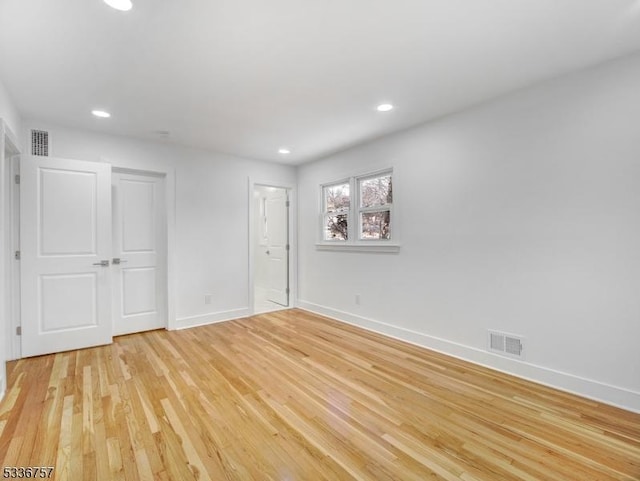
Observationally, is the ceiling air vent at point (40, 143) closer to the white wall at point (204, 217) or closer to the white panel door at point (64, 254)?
the white panel door at point (64, 254)

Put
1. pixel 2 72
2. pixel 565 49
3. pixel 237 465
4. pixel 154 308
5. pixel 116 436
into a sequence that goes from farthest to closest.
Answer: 1. pixel 154 308
2. pixel 2 72
3. pixel 565 49
4. pixel 116 436
5. pixel 237 465

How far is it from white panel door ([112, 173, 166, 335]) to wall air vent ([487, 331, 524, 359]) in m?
3.98

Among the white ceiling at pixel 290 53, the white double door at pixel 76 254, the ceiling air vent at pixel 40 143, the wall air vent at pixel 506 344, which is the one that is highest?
the white ceiling at pixel 290 53

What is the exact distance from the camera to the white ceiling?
5.80 feet

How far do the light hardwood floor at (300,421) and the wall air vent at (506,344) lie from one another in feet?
0.76

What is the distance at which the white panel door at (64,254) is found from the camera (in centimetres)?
321

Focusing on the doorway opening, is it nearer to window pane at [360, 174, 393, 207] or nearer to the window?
the window

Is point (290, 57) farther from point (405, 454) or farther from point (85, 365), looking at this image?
point (85, 365)

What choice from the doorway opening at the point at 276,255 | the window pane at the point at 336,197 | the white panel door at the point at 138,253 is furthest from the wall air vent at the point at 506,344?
the white panel door at the point at 138,253

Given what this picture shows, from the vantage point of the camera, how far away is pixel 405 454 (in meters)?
1.74

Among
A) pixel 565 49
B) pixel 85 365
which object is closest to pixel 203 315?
pixel 85 365

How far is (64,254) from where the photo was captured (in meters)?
3.37

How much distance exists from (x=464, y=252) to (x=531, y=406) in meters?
1.41

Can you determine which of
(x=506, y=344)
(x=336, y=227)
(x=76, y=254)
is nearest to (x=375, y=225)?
(x=336, y=227)
